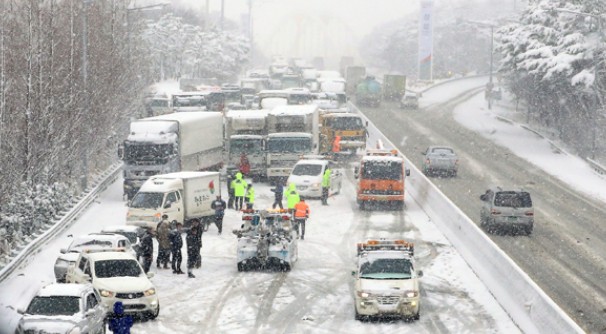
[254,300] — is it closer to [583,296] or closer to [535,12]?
[583,296]

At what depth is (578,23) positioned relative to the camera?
71812 mm

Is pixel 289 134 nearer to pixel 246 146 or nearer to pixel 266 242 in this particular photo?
pixel 246 146

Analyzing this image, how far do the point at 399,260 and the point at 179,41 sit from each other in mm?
106351

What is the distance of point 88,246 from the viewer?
31.1m

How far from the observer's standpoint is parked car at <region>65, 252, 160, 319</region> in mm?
26016

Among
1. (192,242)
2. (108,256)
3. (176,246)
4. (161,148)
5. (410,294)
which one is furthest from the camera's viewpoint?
(161,148)

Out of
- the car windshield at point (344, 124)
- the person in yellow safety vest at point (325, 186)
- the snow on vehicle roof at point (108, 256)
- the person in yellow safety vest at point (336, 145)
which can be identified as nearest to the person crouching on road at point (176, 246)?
the snow on vehicle roof at point (108, 256)

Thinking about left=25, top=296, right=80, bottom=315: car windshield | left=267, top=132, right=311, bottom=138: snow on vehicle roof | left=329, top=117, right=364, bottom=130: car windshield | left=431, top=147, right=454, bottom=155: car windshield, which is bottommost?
left=431, top=147, right=454, bottom=155: car windshield

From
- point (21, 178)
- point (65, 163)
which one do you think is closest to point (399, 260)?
point (21, 178)

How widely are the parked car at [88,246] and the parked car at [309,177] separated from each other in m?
15.9

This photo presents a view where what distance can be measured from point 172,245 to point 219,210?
636 centimetres

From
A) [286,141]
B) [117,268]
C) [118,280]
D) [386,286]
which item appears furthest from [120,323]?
[286,141]

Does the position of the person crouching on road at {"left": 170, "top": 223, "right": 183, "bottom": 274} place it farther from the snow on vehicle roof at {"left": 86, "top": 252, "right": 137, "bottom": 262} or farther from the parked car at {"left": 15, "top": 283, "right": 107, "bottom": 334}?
the parked car at {"left": 15, "top": 283, "right": 107, "bottom": 334}

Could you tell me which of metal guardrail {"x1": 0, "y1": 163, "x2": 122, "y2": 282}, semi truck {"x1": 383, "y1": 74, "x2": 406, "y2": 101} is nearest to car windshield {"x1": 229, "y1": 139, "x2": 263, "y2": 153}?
metal guardrail {"x1": 0, "y1": 163, "x2": 122, "y2": 282}
